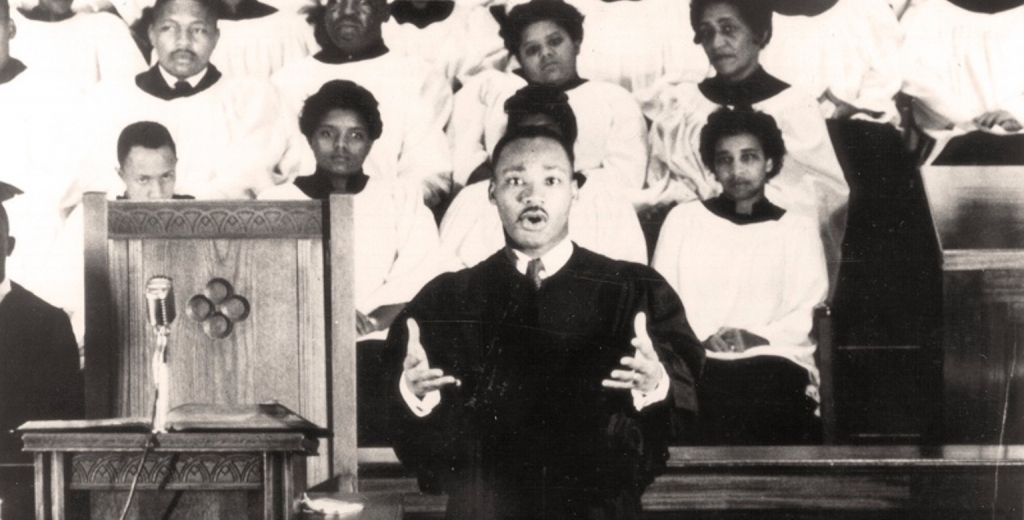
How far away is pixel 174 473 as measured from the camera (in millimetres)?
2549

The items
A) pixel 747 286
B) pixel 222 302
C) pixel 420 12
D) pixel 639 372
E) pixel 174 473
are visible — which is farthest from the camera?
pixel 420 12

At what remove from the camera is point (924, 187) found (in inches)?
158

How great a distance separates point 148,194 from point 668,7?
1888 millimetres

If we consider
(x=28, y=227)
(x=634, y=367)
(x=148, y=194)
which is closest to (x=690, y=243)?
(x=634, y=367)

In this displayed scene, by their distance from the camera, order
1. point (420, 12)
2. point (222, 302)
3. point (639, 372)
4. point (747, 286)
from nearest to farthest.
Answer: point (222, 302) < point (639, 372) < point (747, 286) < point (420, 12)

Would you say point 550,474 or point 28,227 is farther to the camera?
point 28,227

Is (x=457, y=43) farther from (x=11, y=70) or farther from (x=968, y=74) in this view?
(x=968, y=74)

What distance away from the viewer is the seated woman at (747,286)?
394 cm

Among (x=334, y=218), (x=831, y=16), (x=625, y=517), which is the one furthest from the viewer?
(x=831, y=16)

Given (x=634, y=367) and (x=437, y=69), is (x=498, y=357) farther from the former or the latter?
(x=437, y=69)

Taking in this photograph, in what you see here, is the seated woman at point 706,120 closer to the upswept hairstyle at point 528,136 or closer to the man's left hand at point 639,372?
the upswept hairstyle at point 528,136

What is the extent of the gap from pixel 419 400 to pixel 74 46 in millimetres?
1720

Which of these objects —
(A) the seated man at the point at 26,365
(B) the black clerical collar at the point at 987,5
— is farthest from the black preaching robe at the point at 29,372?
(B) the black clerical collar at the point at 987,5

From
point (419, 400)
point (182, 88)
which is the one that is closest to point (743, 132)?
point (419, 400)
